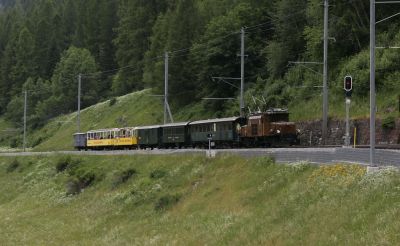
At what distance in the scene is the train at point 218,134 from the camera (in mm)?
45625

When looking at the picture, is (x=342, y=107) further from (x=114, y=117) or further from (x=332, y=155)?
(x=114, y=117)

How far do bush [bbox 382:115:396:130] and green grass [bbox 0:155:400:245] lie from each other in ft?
40.8

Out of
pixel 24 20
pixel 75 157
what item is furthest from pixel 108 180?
pixel 24 20

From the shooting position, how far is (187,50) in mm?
84375

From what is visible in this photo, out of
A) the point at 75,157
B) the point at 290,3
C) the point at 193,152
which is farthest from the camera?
the point at 290,3

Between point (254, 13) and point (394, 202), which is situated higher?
point (254, 13)

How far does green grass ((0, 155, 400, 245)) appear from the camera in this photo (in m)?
18.4

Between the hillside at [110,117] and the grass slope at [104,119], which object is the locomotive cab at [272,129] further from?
the grass slope at [104,119]

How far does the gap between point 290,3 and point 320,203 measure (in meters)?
50.8

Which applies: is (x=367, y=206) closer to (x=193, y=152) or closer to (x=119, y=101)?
(x=193, y=152)

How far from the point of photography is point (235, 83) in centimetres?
7631

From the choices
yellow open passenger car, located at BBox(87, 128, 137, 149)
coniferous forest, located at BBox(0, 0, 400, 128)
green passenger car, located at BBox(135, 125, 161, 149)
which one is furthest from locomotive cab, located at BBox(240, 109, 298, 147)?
yellow open passenger car, located at BBox(87, 128, 137, 149)

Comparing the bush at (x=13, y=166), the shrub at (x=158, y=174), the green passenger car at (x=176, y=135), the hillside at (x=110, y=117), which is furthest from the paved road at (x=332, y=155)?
the hillside at (x=110, y=117)

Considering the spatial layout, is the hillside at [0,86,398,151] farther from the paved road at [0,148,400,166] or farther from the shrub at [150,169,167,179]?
the paved road at [0,148,400,166]
